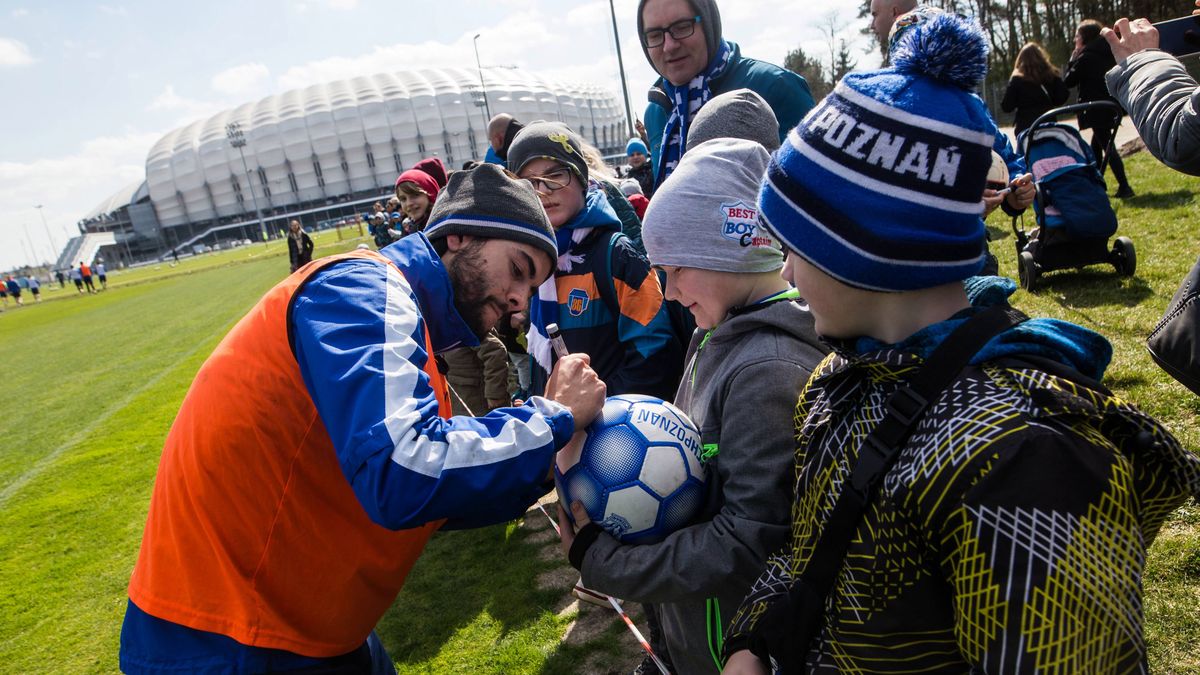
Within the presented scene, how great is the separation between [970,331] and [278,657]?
2119mm

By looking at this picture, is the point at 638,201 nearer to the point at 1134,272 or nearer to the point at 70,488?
the point at 1134,272

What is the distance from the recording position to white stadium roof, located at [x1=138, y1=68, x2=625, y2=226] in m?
113

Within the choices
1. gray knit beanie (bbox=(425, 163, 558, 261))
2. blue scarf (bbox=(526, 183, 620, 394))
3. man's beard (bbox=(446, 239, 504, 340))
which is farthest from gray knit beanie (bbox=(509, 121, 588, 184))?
man's beard (bbox=(446, 239, 504, 340))

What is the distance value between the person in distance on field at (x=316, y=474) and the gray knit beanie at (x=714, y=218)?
0.49 meters

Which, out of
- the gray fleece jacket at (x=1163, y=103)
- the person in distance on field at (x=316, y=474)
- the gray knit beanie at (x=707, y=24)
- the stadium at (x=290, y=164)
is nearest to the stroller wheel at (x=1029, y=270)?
the gray fleece jacket at (x=1163, y=103)

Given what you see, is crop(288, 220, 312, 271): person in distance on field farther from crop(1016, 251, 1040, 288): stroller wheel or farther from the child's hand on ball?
the child's hand on ball

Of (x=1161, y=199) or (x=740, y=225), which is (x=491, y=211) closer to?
(x=740, y=225)

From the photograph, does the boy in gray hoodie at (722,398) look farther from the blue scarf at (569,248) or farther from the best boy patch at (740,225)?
the blue scarf at (569,248)

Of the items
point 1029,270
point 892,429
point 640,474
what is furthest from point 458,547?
point 1029,270

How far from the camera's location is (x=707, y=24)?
13.7ft

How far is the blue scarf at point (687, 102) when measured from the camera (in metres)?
4.27

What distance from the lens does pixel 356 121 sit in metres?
114

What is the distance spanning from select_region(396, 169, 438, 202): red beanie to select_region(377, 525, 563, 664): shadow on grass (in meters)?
3.30

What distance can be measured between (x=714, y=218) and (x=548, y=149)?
1860 mm
